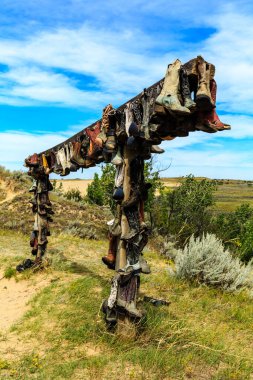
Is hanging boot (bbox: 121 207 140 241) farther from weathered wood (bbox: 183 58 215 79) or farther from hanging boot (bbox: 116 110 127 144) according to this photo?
weathered wood (bbox: 183 58 215 79)

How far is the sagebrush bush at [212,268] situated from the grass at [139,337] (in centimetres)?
33

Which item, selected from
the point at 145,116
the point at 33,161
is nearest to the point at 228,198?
the point at 33,161

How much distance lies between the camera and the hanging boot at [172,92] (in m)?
4.40

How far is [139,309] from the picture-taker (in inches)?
235

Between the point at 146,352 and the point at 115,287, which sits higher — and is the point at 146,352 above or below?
below

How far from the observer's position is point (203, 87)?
437cm

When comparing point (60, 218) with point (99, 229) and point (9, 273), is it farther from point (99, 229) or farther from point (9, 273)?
point (9, 273)

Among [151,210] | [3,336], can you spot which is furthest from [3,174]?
[3,336]

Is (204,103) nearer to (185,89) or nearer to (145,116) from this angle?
(185,89)

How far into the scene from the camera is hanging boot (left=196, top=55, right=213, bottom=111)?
4320mm

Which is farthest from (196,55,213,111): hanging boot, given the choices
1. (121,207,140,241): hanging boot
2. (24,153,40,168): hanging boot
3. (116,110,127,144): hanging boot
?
(24,153,40,168): hanging boot

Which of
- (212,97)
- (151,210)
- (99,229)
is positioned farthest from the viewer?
(151,210)

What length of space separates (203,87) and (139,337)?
3.80 metres

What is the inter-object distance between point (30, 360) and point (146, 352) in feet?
5.75
